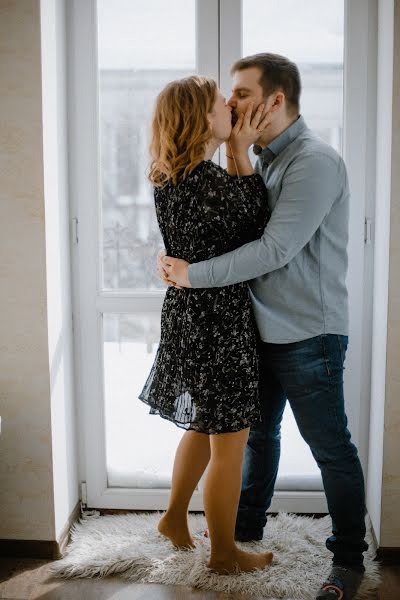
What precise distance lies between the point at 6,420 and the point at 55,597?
562mm

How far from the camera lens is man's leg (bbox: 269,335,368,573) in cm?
186

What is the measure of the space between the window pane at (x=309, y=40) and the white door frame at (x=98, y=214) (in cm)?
4

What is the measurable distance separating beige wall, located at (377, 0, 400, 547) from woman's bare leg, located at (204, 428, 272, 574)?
1.58 ft

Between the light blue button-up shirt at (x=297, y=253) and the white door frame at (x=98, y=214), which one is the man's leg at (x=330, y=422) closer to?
the light blue button-up shirt at (x=297, y=253)

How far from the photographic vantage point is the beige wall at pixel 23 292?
6.48ft

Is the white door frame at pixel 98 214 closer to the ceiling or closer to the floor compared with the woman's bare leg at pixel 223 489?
closer to the ceiling

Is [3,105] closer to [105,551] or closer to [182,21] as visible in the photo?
[182,21]

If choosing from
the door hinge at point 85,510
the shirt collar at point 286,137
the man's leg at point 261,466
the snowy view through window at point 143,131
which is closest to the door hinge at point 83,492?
the door hinge at point 85,510

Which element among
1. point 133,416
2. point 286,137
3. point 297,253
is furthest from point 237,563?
point 286,137

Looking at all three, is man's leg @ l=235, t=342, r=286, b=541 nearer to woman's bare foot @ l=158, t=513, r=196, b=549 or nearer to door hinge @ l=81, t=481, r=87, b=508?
woman's bare foot @ l=158, t=513, r=196, b=549

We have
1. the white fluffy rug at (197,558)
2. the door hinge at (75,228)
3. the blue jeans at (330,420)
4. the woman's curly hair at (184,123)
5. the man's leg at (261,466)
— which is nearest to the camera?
the woman's curly hair at (184,123)

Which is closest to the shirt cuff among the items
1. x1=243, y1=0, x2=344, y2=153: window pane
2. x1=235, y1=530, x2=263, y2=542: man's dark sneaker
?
x1=243, y1=0, x2=344, y2=153: window pane

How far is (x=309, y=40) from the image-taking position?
88.3 inches

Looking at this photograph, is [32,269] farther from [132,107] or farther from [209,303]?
[132,107]
